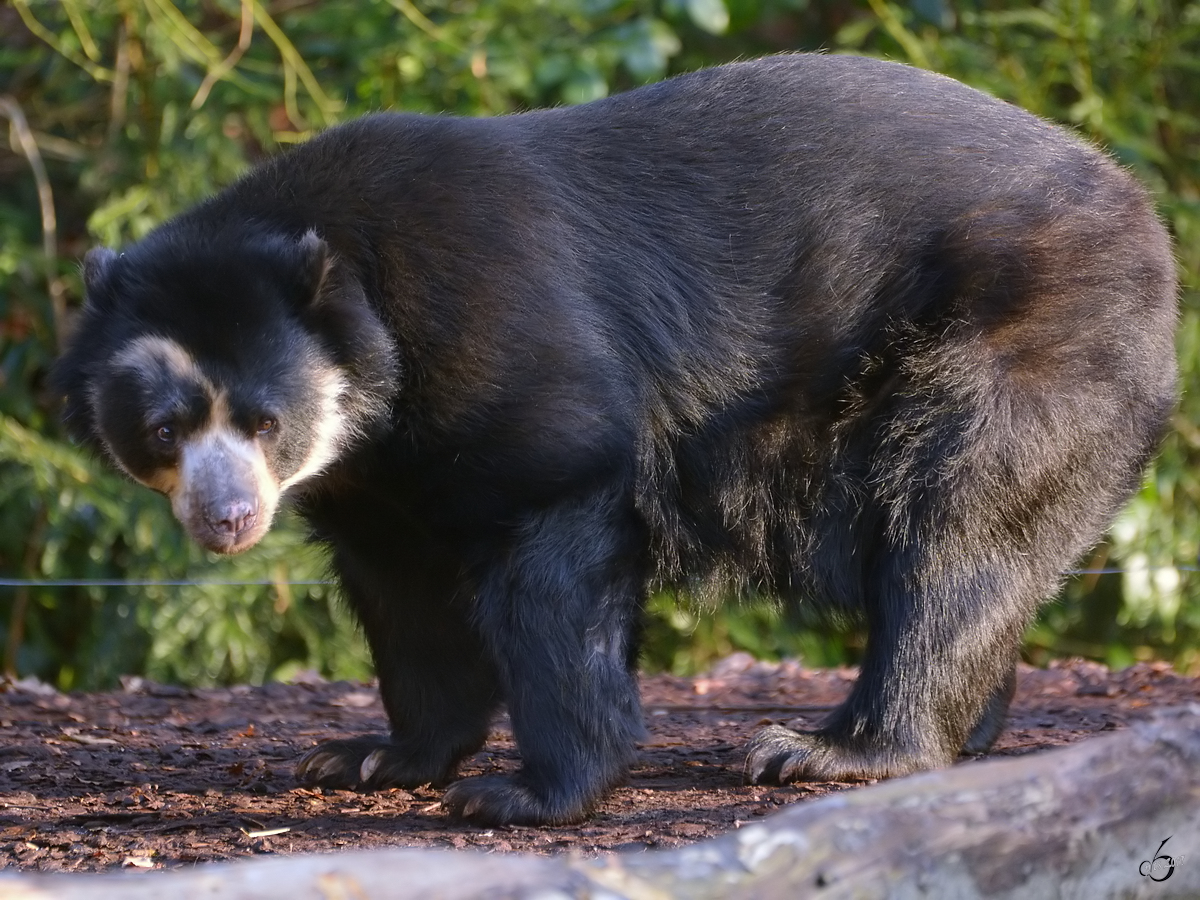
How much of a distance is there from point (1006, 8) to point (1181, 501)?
3.10 m

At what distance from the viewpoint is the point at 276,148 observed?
8039 millimetres

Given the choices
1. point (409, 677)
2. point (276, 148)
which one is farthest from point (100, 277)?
point (276, 148)

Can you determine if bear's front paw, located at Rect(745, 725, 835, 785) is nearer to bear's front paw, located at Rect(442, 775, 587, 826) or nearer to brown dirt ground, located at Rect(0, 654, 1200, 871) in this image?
brown dirt ground, located at Rect(0, 654, 1200, 871)

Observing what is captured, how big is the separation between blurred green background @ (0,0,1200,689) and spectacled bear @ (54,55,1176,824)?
10.1 feet

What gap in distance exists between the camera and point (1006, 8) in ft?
31.0

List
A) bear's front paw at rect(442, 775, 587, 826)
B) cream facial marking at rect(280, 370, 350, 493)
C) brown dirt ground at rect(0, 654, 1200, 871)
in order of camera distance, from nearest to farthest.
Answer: brown dirt ground at rect(0, 654, 1200, 871)
bear's front paw at rect(442, 775, 587, 826)
cream facial marking at rect(280, 370, 350, 493)

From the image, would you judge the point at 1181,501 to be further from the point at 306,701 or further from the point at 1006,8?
the point at 306,701

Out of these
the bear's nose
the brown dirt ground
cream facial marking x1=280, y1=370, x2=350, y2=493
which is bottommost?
the brown dirt ground

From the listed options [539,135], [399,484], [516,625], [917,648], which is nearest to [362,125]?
[539,135]

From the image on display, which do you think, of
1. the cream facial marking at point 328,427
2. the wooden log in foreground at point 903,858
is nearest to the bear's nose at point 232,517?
the cream facial marking at point 328,427

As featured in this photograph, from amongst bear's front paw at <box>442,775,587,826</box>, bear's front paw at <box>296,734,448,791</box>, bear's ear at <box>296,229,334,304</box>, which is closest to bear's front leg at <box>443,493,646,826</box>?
bear's front paw at <box>442,775,587,826</box>

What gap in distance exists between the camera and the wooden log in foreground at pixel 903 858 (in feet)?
6.16

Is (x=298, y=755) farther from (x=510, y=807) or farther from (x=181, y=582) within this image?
(x=181, y=582)

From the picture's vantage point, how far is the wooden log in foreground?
1.88m
